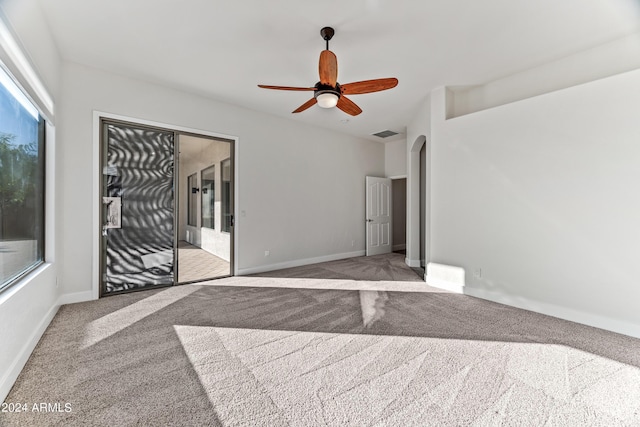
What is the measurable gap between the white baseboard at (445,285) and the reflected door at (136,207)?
3.93 metres

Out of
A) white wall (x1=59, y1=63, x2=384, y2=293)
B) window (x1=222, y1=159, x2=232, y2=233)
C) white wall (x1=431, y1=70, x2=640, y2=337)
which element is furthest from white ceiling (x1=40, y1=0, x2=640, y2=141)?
window (x1=222, y1=159, x2=232, y2=233)

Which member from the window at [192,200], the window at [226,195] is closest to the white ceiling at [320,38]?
the window at [226,195]

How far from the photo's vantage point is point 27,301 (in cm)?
227

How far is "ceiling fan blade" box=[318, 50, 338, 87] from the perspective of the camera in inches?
99.6

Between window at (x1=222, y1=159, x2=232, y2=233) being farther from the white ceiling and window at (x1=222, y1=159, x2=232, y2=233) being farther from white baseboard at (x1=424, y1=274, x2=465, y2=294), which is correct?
white baseboard at (x1=424, y1=274, x2=465, y2=294)

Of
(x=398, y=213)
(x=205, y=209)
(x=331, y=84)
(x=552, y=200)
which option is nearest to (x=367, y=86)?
(x=331, y=84)

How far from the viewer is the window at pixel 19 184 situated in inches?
79.2

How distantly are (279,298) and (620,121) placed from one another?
412 cm

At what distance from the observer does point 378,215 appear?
7.21 m

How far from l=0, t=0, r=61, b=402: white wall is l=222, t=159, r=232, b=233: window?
2.39 m

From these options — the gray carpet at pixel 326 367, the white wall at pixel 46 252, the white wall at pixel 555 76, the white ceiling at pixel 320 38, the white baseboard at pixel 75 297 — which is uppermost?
the white ceiling at pixel 320 38

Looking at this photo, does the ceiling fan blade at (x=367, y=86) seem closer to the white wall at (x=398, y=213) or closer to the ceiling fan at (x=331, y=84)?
the ceiling fan at (x=331, y=84)

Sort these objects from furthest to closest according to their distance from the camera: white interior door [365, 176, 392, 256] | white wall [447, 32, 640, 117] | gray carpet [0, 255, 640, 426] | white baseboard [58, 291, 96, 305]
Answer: white interior door [365, 176, 392, 256], white baseboard [58, 291, 96, 305], white wall [447, 32, 640, 117], gray carpet [0, 255, 640, 426]

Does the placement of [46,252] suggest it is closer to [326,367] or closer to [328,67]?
[326,367]
